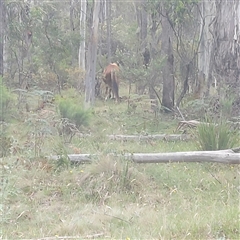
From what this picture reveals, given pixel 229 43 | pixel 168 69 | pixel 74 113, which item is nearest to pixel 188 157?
pixel 74 113

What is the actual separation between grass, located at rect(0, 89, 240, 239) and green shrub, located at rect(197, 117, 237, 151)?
0.35 meters

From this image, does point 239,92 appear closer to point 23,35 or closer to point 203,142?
point 203,142

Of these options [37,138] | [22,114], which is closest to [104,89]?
[22,114]

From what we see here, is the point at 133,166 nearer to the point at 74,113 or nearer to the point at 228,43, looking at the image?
the point at 74,113

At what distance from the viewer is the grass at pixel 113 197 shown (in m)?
4.42

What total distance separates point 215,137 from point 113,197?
2199 mm

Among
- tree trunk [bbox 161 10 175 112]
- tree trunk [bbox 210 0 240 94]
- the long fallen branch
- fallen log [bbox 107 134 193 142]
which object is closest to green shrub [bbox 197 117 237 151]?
the long fallen branch

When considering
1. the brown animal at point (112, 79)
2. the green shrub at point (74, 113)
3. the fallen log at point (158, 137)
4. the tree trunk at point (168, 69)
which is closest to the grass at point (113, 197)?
the fallen log at point (158, 137)

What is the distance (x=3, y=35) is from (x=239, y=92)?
8.82m

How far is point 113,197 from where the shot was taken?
561 cm

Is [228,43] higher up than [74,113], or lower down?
higher up

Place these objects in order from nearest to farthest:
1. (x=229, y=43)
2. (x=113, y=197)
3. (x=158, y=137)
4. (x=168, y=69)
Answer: (x=113, y=197) → (x=158, y=137) → (x=229, y=43) → (x=168, y=69)

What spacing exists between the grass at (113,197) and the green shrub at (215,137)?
0.35m

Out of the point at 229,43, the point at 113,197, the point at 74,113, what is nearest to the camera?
the point at 113,197
